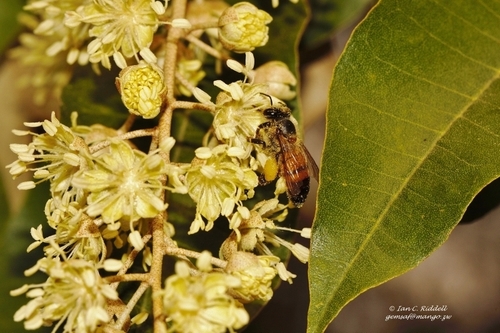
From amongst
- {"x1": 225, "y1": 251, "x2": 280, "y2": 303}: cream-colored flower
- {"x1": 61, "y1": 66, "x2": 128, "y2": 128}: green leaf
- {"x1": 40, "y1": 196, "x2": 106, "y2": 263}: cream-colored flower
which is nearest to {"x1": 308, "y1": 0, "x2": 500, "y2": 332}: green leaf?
{"x1": 225, "y1": 251, "x2": 280, "y2": 303}: cream-colored flower

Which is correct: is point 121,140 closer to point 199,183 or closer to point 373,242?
point 199,183

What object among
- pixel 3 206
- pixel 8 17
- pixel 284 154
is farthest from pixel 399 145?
pixel 8 17

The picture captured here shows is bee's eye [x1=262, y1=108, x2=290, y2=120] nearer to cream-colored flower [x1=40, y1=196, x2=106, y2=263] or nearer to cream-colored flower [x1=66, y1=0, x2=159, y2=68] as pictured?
cream-colored flower [x1=66, y1=0, x2=159, y2=68]

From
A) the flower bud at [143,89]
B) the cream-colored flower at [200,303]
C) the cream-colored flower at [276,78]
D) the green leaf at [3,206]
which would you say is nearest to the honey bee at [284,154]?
the cream-colored flower at [276,78]

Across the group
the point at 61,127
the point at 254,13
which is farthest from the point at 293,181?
the point at 61,127

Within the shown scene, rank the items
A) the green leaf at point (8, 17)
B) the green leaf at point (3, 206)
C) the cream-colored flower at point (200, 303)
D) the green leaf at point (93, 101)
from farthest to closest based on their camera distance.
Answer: the green leaf at point (8, 17) < the green leaf at point (3, 206) < the green leaf at point (93, 101) < the cream-colored flower at point (200, 303)

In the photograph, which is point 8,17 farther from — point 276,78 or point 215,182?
point 215,182

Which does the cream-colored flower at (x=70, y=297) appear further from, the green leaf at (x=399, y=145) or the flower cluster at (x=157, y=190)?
the green leaf at (x=399, y=145)
